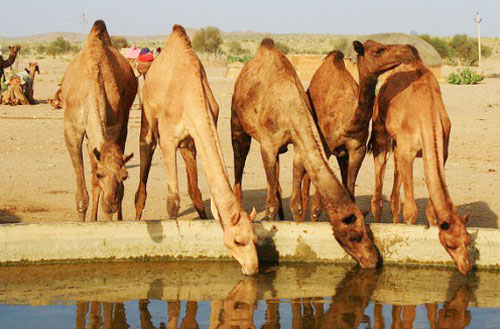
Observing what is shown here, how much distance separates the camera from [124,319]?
6.44 metres

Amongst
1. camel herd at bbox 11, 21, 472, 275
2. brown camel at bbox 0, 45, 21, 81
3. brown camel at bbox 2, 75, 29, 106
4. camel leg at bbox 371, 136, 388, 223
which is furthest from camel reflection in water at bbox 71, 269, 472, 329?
brown camel at bbox 2, 75, 29, 106

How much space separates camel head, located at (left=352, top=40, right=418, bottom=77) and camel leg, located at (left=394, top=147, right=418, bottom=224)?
2.76 feet

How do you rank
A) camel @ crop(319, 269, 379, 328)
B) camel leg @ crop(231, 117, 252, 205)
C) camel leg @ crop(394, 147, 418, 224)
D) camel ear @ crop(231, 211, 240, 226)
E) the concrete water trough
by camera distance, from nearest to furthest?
camel @ crop(319, 269, 379, 328), camel ear @ crop(231, 211, 240, 226), the concrete water trough, camel leg @ crop(394, 147, 418, 224), camel leg @ crop(231, 117, 252, 205)

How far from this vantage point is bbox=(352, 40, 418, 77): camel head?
8.22m

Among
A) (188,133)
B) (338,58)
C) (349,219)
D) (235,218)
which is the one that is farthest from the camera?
(338,58)

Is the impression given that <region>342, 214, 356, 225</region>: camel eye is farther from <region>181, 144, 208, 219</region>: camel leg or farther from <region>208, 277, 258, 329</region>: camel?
<region>181, 144, 208, 219</region>: camel leg

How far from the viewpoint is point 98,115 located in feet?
27.7

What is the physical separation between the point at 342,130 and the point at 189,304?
A: 340 cm

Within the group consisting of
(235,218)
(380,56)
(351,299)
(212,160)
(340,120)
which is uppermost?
(380,56)

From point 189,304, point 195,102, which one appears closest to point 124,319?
point 189,304

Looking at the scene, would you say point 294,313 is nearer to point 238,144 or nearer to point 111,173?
point 111,173

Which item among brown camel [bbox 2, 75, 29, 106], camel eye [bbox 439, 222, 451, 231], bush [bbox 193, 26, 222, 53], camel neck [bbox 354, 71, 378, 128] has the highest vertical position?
camel neck [bbox 354, 71, 378, 128]

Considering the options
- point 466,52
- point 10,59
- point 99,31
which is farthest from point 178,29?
point 466,52

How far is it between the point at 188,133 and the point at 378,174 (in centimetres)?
267
